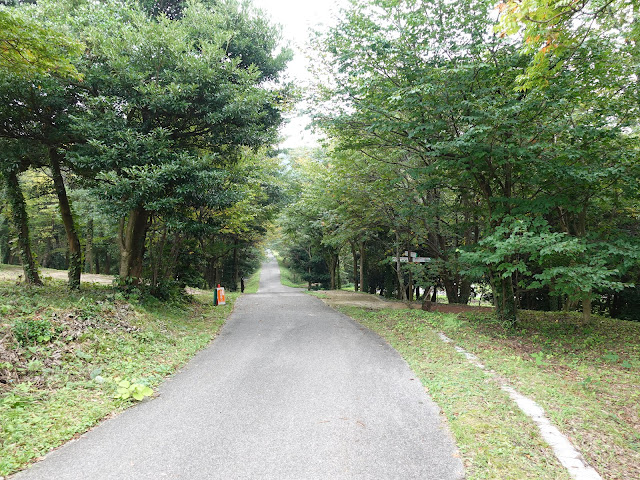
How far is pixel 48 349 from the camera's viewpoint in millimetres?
4898

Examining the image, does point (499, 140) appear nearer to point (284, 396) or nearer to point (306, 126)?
point (306, 126)

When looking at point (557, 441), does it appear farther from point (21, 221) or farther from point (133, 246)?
point (21, 221)

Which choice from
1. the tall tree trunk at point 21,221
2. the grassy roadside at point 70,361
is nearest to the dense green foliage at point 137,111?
the tall tree trunk at point 21,221

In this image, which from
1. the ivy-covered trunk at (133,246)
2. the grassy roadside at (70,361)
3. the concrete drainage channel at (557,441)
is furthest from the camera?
the ivy-covered trunk at (133,246)

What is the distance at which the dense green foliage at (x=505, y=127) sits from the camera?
6379mm

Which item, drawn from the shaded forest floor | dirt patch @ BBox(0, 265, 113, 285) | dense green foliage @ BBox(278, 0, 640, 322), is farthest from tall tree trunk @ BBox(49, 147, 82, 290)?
the shaded forest floor

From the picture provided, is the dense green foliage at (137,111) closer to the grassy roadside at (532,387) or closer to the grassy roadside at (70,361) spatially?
the grassy roadside at (70,361)

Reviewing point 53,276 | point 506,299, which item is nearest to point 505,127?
point 506,299

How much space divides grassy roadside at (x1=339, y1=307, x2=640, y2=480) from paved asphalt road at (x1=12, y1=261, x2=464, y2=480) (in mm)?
330

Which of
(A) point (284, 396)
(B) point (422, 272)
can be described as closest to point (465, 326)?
(B) point (422, 272)

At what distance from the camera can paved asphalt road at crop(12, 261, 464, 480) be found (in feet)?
9.19

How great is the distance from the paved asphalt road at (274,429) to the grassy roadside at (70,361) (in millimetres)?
324

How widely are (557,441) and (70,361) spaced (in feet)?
18.8

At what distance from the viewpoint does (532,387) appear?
459cm
